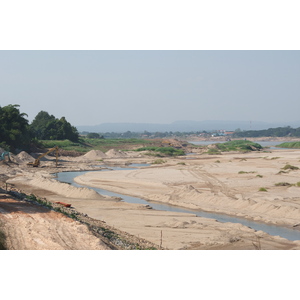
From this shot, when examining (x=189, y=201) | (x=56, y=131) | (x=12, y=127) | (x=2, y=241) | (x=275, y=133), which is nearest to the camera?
(x=2, y=241)

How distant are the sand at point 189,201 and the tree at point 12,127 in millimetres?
10992

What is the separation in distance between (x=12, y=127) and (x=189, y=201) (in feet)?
109

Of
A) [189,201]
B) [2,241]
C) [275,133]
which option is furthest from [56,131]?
[275,133]

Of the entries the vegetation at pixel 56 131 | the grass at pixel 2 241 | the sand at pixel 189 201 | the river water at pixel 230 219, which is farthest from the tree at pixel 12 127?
the grass at pixel 2 241

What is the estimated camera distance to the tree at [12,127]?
5159cm

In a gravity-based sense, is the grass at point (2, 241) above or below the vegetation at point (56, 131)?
below

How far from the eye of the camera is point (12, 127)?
52656mm

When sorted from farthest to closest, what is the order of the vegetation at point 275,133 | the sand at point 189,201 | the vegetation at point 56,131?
the vegetation at point 275,133
the vegetation at point 56,131
the sand at point 189,201

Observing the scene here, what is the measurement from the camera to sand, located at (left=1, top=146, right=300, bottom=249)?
53.9 ft

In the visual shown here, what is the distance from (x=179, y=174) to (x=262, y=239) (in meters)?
23.0

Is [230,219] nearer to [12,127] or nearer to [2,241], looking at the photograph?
[2,241]

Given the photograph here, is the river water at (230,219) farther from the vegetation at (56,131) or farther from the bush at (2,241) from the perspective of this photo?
the vegetation at (56,131)

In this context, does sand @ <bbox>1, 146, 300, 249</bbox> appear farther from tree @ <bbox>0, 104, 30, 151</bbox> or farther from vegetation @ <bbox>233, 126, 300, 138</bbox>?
vegetation @ <bbox>233, 126, 300, 138</bbox>

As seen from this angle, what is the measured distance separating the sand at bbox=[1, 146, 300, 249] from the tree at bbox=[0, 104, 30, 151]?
1099 centimetres
